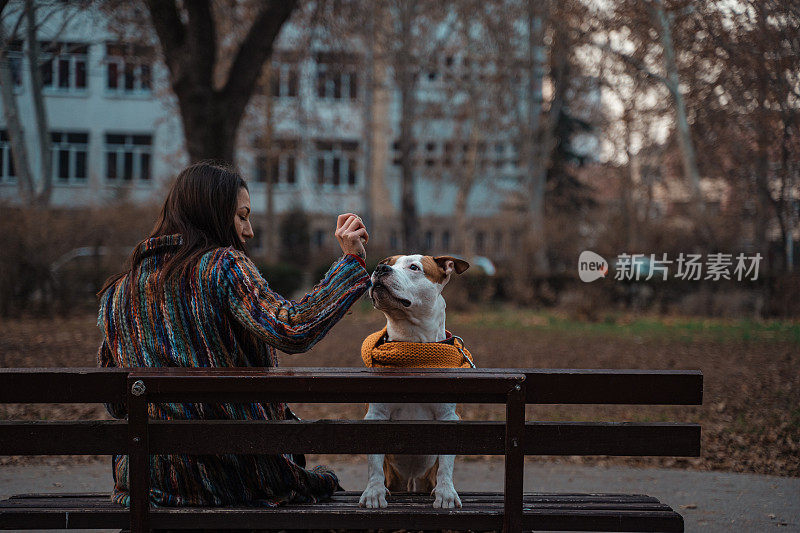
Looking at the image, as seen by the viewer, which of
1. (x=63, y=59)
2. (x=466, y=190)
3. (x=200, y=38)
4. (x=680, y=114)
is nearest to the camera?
(x=200, y=38)

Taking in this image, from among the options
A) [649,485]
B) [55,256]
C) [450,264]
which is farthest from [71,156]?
[450,264]

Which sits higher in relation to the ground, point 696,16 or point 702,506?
point 696,16

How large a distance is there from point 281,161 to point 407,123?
26.3ft

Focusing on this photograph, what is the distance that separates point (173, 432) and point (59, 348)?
31.3 feet

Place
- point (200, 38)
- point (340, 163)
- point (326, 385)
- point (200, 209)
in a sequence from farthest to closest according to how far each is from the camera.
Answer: point (340, 163)
point (200, 38)
point (200, 209)
point (326, 385)

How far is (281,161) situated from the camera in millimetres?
30078

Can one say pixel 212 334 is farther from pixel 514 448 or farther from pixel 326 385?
pixel 514 448

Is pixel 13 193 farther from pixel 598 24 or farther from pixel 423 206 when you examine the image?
pixel 423 206

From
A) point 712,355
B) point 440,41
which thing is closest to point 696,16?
point 712,355

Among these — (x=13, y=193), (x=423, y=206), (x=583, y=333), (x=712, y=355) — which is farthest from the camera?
(x=423, y=206)

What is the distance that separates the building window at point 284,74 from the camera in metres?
16.1

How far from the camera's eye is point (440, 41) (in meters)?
22.5

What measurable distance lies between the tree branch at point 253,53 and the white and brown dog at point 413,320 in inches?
274

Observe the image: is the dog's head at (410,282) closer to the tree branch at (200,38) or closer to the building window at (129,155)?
the tree branch at (200,38)
